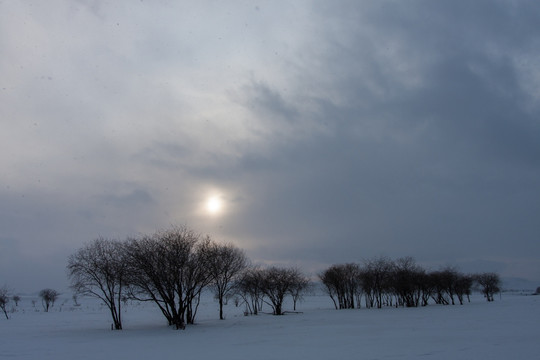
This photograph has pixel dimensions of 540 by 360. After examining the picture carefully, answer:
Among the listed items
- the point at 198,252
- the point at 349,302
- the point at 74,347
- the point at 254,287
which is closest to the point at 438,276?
the point at 349,302

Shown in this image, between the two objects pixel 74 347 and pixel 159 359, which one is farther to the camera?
pixel 74 347

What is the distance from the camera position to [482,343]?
19.3 m

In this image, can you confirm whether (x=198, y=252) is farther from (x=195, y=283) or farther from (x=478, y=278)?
(x=478, y=278)

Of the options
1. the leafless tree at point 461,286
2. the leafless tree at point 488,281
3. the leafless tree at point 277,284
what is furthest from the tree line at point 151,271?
the leafless tree at point 488,281

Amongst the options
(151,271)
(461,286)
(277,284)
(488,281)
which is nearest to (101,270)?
(151,271)

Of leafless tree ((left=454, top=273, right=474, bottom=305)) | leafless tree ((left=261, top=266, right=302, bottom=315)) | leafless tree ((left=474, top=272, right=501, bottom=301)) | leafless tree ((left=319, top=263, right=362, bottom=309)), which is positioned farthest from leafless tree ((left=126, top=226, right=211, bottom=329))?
leafless tree ((left=474, top=272, right=501, bottom=301))

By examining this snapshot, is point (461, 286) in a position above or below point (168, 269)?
below

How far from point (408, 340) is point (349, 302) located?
65841 mm

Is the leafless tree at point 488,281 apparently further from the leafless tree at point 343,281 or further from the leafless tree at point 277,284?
the leafless tree at point 277,284

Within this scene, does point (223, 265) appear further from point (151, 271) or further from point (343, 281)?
point (343, 281)

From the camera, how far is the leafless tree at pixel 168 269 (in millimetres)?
38750

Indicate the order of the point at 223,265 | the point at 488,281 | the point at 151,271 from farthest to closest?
the point at 488,281
the point at 223,265
the point at 151,271

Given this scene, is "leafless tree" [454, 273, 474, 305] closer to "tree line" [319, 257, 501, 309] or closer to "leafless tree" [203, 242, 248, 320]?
"tree line" [319, 257, 501, 309]

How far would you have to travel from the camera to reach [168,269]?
3931 cm
